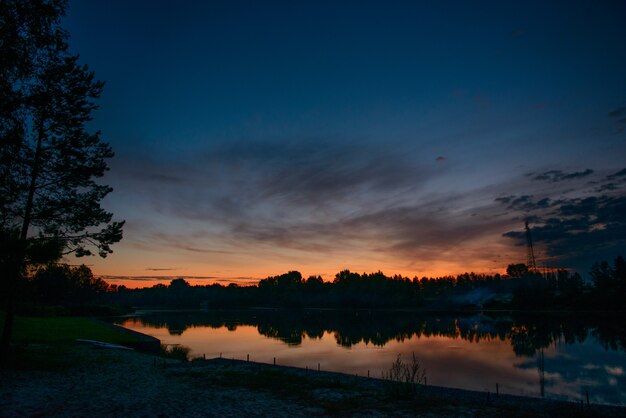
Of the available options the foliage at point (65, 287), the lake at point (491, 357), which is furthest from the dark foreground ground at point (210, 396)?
the foliage at point (65, 287)

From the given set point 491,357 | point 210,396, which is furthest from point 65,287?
point 210,396

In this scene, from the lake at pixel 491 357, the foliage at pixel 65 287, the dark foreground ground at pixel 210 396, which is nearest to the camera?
the dark foreground ground at pixel 210 396

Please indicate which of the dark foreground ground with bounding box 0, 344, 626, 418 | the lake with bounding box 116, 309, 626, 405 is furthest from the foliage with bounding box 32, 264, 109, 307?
the dark foreground ground with bounding box 0, 344, 626, 418

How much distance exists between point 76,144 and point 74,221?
499cm

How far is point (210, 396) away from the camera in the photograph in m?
20.5

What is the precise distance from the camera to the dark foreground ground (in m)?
16.9

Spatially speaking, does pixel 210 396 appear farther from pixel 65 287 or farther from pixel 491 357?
pixel 65 287

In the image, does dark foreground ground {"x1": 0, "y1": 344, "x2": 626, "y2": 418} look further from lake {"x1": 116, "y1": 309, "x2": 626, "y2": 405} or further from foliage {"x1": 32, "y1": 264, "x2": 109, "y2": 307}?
foliage {"x1": 32, "y1": 264, "x2": 109, "y2": 307}

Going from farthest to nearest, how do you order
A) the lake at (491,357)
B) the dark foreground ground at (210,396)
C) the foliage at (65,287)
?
the foliage at (65,287), the lake at (491,357), the dark foreground ground at (210,396)

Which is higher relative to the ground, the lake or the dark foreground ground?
the dark foreground ground

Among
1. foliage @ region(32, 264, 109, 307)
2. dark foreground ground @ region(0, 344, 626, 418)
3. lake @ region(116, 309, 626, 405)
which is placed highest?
foliage @ region(32, 264, 109, 307)

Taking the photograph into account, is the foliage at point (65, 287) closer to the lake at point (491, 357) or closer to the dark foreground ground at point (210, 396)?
the lake at point (491, 357)

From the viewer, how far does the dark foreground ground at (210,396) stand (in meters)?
16.9

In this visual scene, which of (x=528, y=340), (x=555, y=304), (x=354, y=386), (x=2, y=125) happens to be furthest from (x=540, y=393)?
(x=555, y=304)
